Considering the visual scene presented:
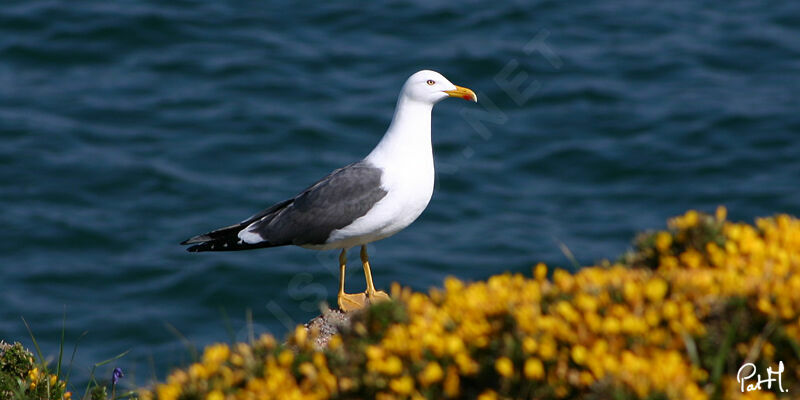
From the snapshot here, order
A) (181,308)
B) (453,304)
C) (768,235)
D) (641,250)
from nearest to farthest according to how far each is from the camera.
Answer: (453,304) < (768,235) < (641,250) < (181,308)

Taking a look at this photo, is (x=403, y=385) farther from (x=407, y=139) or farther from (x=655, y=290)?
(x=407, y=139)

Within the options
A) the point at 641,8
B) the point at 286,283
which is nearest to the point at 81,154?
the point at 286,283

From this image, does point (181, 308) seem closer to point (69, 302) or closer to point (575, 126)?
point (69, 302)

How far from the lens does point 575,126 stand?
1947 cm

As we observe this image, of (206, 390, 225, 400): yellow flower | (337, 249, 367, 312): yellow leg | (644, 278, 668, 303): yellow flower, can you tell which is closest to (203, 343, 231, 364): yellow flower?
(206, 390, 225, 400): yellow flower

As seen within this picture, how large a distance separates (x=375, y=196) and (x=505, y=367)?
13.7 feet

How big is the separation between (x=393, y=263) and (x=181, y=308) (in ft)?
11.1

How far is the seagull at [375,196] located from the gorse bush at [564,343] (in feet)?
10.4

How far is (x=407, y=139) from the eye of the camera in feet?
28.3

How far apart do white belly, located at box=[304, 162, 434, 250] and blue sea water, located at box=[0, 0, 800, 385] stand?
6.36 m

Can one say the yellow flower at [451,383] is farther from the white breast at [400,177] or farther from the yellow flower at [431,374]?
the white breast at [400,177]

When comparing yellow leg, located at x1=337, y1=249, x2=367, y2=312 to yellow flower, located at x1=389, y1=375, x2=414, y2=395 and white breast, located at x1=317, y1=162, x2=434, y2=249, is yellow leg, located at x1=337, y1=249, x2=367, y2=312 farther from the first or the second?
yellow flower, located at x1=389, y1=375, x2=414, y2=395

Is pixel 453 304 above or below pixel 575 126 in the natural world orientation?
below

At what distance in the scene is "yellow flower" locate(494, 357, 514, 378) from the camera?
4.39 meters
